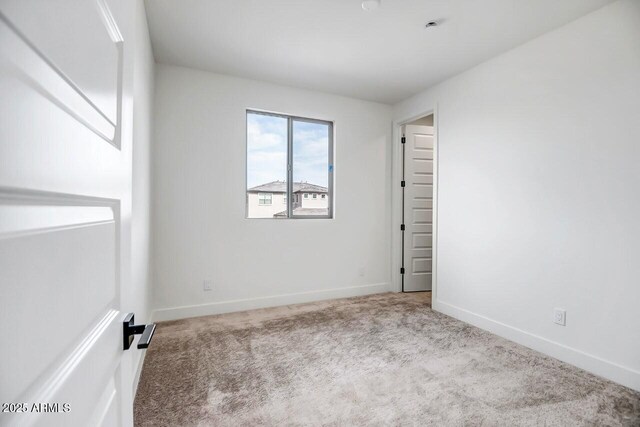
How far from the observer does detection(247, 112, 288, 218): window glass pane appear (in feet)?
12.3

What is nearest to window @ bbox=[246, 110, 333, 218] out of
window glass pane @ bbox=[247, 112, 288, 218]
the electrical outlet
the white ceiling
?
window glass pane @ bbox=[247, 112, 288, 218]

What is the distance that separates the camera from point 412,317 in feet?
11.2

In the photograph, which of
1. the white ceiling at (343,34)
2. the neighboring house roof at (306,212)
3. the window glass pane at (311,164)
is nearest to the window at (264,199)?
the neighboring house roof at (306,212)

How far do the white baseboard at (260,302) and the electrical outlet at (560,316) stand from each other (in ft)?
7.12

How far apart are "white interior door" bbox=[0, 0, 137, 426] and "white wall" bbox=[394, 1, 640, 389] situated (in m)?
2.97

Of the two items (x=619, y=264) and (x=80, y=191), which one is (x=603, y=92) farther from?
(x=80, y=191)

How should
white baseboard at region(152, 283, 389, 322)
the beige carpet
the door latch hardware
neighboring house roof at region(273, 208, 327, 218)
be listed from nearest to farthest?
the door latch hardware → the beige carpet → white baseboard at region(152, 283, 389, 322) → neighboring house roof at region(273, 208, 327, 218)

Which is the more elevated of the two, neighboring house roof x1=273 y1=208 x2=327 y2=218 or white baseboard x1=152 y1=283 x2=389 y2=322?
neighboring house roof x1=273 y1=208 x2=327 y2=218

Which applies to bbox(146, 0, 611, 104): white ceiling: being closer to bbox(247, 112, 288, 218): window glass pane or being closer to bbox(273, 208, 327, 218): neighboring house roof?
bbox(247, 112, 288, 218): window glass pane

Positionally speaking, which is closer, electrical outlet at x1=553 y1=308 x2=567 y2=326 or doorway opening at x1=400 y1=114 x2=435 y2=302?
electrical outlet at x1=553 y1=308 x2=567 y2=326

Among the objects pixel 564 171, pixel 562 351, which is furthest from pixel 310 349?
pixel 564 171

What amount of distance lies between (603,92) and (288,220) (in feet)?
10.2

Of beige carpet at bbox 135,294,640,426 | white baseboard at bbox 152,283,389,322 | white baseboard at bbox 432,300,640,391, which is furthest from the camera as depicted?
white baseboard at bbox 152,283,389,322

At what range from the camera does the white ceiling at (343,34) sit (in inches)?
91.4
